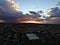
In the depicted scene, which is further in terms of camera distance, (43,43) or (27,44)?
(43,43)

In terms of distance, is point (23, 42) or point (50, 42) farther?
point (50, 42)

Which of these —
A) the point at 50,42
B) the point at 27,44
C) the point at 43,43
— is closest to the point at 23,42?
the point at 27,44

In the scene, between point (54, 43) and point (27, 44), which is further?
point (54, 43)

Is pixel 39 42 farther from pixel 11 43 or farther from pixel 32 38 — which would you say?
pixel 11 43

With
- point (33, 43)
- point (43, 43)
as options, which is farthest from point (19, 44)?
point (43, 43)

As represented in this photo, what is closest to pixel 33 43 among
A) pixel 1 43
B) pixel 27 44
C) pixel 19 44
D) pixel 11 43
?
pixel 27 44

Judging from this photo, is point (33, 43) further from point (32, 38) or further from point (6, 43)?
point (6, 43)

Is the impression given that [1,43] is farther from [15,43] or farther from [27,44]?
[27,44]
